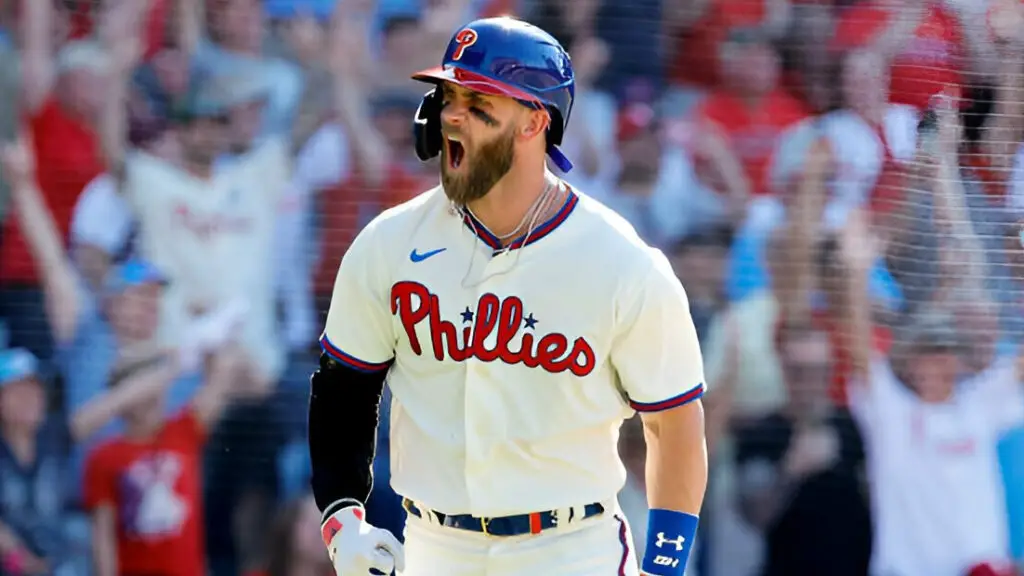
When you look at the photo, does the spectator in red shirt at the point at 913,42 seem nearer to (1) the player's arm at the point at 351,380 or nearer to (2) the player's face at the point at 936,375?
(2) the player's face at the point at 936,375

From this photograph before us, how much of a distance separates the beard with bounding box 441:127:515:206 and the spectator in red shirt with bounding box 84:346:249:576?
321cm

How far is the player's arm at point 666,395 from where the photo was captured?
3.00m

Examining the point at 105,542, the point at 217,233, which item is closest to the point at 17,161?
the point at 217,233

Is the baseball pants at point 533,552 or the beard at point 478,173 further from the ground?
the beard at point 478,173

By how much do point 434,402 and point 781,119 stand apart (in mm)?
3657

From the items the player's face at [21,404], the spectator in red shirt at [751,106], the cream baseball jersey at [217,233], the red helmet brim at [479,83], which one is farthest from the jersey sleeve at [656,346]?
the player's face at [21,404]

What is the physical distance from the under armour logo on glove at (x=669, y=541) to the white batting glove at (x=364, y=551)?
52cm

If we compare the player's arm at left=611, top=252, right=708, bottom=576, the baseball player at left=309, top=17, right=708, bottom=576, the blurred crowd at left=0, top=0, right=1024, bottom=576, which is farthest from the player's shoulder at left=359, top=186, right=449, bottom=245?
the blurred crowd at left=0, top=0, right=1024, bottom=576

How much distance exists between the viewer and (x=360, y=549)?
2988 mm

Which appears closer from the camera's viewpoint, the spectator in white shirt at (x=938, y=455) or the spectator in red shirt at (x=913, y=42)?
the spectator in red shirt at (x=913, y=42)

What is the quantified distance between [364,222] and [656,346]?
3435mm

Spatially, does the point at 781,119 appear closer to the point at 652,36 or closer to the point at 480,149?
the point at 652,36

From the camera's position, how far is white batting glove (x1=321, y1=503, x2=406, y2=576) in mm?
2982

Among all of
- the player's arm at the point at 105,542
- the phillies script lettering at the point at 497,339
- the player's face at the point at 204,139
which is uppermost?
the phillies script lettering at the point at 497,339
